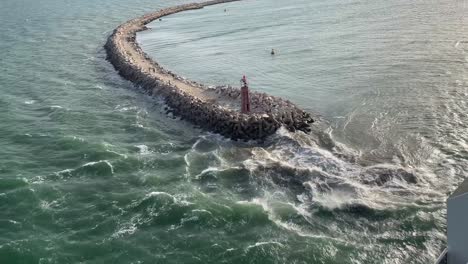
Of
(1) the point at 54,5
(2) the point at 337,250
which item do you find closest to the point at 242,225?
(2) the point at 337,250

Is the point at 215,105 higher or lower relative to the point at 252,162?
higher

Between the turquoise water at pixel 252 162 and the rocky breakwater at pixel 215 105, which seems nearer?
the turquoise water at pixel 252 162

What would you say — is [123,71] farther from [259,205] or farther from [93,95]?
[259,205]

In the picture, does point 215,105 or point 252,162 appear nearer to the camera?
point 252,162

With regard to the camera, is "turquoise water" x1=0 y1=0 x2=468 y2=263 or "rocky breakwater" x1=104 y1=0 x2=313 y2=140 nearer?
"turquoise water" x1=0 y1=0 x2=468 y2=263
